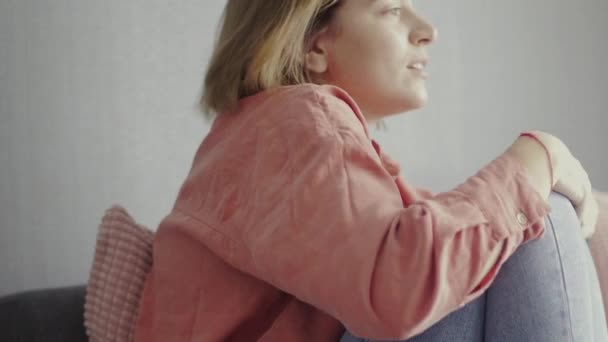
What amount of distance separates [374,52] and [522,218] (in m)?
0.40

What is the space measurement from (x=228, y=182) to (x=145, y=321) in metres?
0.23

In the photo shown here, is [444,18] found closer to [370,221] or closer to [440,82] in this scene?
[440,82]

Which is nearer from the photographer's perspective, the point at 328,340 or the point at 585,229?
the point at 328,340

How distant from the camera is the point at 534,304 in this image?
712 mm

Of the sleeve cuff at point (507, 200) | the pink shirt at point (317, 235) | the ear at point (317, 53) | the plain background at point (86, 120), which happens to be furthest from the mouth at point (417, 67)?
the plain background at point (86, 120)

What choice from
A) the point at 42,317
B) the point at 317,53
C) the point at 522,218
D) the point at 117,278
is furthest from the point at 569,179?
the point at 42,317

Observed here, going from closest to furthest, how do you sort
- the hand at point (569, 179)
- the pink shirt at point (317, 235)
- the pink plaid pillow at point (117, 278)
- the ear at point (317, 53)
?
the pink shirt at point (317, 235)
the hand at point (569, 179)
the pink plaid pillow at point (117, 278)
the ear at point (317, 53)

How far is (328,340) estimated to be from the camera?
2.73 ft

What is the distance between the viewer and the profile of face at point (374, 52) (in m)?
0.99

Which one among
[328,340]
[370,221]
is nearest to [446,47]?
[328,340]

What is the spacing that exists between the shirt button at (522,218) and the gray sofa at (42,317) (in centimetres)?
68

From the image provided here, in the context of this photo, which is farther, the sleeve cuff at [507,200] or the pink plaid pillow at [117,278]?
the pink plaid pillow at [117,278]

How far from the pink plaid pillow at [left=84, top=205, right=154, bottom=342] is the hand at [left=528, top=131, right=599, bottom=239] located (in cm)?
51

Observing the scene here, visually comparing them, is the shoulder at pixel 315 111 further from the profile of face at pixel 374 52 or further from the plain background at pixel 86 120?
the plain background at pixel 86 120
